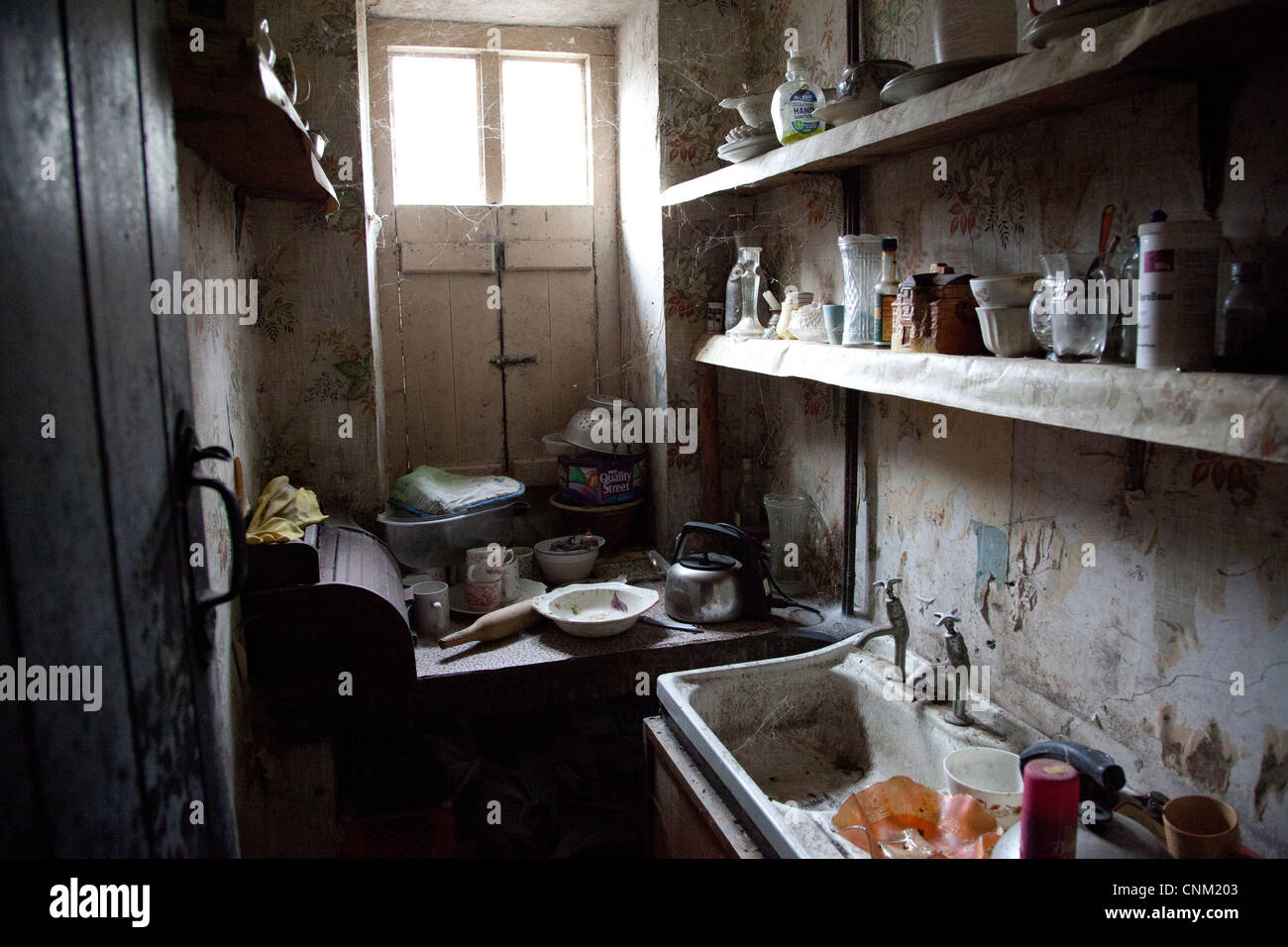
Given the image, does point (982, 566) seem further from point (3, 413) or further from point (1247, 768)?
point (3, 413)

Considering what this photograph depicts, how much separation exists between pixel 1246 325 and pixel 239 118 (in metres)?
1.40

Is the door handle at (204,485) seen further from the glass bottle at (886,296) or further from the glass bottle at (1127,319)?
the glass bottle at (886,296)

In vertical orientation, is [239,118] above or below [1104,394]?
above

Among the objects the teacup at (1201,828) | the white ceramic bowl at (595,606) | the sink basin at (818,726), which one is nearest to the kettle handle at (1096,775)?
the teacup at (1201,828)

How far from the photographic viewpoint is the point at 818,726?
1.77m

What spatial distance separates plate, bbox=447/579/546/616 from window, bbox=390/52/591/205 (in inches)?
50.3

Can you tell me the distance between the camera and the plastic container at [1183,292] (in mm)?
928

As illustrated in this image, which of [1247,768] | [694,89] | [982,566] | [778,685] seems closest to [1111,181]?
[982,566]

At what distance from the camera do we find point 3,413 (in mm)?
541

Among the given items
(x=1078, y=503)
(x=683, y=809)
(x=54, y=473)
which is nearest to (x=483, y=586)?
(x=683, y=809)

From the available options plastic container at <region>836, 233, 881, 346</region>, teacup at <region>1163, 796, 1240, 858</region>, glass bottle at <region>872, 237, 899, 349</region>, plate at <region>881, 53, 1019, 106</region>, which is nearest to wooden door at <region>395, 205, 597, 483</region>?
plastic container at <region>836, 233, 881, 346</region>

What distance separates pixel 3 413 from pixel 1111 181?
1376mm

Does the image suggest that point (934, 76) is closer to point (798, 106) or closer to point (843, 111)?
point (843, 111)

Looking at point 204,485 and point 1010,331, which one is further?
point 1010,331
